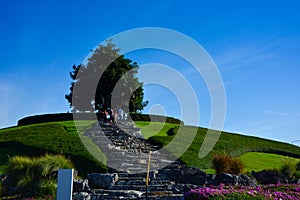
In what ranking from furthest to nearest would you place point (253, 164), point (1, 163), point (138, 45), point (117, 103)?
point (117, 103), point (253, 164), point (1, 163), point (138, 45)

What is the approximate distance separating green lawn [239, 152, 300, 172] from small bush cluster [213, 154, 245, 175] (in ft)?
14.7

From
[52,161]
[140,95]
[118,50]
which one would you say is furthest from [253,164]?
[118,50]

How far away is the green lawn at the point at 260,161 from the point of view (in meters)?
20.9

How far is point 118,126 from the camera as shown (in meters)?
27.1

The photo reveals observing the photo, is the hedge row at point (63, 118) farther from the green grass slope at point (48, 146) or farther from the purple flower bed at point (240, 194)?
the purple flower bed at point (240, 194)

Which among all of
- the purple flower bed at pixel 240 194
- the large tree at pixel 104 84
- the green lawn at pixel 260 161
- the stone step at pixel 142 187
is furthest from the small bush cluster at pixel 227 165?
the large tree at pixel 104 84

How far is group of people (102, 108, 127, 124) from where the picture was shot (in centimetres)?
3006

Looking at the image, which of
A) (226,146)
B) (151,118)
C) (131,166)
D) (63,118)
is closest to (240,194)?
(131,166)

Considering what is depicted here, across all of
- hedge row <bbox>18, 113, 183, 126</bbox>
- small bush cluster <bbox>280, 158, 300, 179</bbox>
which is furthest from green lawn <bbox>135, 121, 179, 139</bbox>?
small bush cluster <bbox>280, 158, 300, 179</bbox>

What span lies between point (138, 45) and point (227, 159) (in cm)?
590

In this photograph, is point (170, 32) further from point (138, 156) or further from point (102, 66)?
point (102, 66)

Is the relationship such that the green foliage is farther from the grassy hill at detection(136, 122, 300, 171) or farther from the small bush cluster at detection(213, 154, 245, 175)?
the small bush cluster at detection(213, 154, 245, 175)

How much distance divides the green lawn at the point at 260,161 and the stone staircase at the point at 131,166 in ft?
15.5

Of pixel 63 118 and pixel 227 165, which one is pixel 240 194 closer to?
pixel 227 165
